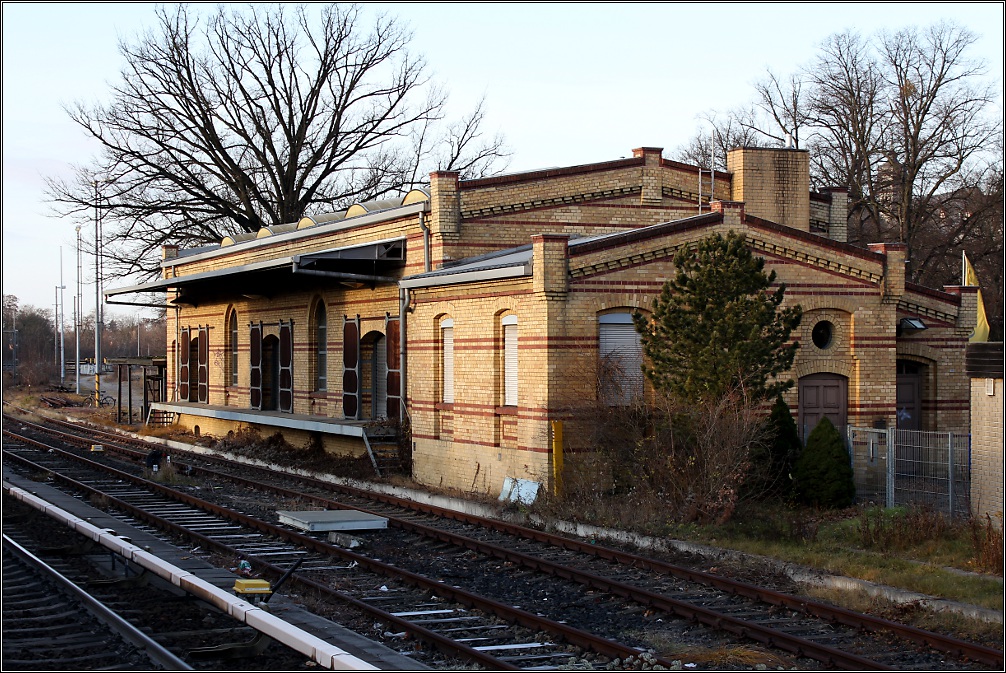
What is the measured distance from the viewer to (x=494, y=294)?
2034 cm

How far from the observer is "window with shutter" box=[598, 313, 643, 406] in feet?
62.3

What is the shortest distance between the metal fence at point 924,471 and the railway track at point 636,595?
570 centimetres

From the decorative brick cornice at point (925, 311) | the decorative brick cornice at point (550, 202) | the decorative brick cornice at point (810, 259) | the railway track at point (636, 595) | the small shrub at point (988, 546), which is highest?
the decorative brick cornice at point (550, 202)

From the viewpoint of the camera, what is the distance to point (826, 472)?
57.6 feet

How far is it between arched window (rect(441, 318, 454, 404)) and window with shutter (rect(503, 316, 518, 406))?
1.90 m

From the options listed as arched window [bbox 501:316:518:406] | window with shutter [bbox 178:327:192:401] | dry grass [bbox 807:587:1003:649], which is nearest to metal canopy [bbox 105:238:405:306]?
arched window [bbox 501:316:518:406]

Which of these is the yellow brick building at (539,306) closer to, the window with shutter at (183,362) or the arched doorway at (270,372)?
the arched doorway at (270,372)

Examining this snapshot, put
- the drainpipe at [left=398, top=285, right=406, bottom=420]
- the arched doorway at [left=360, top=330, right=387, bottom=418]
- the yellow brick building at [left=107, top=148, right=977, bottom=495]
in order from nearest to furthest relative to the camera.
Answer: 1. the yellow brick building at [left=107, top=148, right=977, bottom=495]
2. the drainpipe at [left=398, top=285, right=406, bottom=420]
3. the arched doorway at [left=360, top=330, right=387, bottom=418]

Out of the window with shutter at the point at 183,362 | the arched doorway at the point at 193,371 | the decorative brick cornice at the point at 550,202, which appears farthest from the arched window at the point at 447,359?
the window with shutter at the point at 183,362

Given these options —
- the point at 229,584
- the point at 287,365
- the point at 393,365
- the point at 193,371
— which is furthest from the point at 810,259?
the point at 193,371

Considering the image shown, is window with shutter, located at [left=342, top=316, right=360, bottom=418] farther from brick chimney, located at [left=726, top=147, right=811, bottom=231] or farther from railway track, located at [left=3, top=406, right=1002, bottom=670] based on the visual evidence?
brick chimney, located at [left=726, top=147, right=811, bottom=231]

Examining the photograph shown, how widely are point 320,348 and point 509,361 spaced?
11.0 metres

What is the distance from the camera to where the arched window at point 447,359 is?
872 inches

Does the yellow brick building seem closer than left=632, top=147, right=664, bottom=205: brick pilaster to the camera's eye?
Yes
